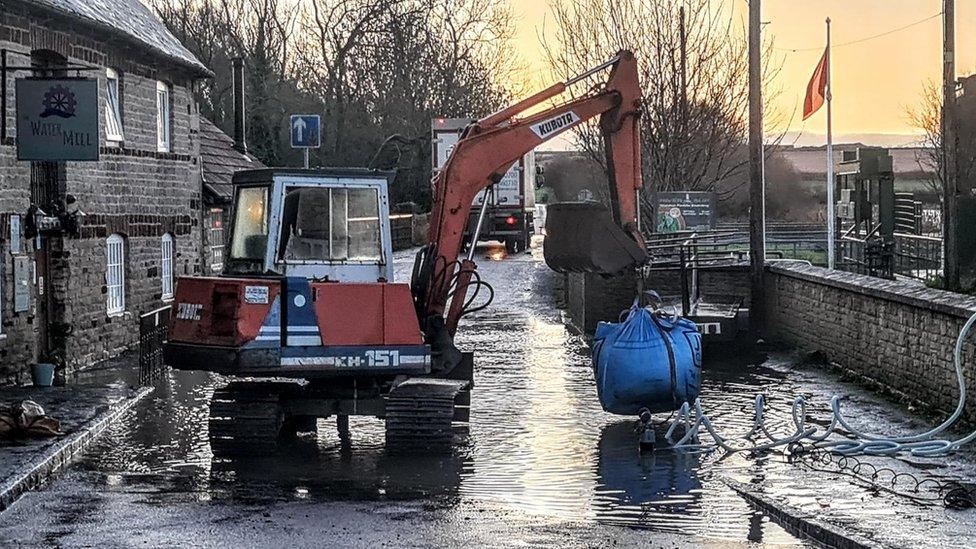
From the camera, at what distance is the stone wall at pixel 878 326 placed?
17.6 meters

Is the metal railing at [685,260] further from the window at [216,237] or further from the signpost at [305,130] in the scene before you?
the window at [216,237]

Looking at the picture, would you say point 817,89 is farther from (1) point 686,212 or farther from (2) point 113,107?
(2) point 113,107

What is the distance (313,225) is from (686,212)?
1818 cm

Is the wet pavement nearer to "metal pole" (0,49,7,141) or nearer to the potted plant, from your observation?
the potted plant

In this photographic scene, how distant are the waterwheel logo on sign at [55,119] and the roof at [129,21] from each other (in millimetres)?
1775

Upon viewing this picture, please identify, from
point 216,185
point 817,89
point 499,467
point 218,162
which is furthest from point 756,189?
point 218,162

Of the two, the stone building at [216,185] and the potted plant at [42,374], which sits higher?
the stone building at [216,185]

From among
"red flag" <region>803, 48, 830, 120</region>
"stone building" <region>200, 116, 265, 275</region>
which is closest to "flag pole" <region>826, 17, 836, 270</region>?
"red flag" <region>803, 48, 830, 120</region>

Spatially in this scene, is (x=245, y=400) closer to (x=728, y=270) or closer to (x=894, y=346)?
(x=894, y=346)

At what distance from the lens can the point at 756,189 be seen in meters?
28.2

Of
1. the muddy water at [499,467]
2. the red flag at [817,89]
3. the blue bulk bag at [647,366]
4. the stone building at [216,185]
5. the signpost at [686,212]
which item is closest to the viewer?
the muddy water at [499,467]

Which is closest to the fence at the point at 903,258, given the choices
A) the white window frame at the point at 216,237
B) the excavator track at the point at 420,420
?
the excavator track at the point at 420,420

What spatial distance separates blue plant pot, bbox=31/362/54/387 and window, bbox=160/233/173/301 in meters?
8.41

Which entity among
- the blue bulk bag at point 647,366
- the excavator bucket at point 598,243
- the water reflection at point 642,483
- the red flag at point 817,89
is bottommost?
the water reflection at point 642,483
